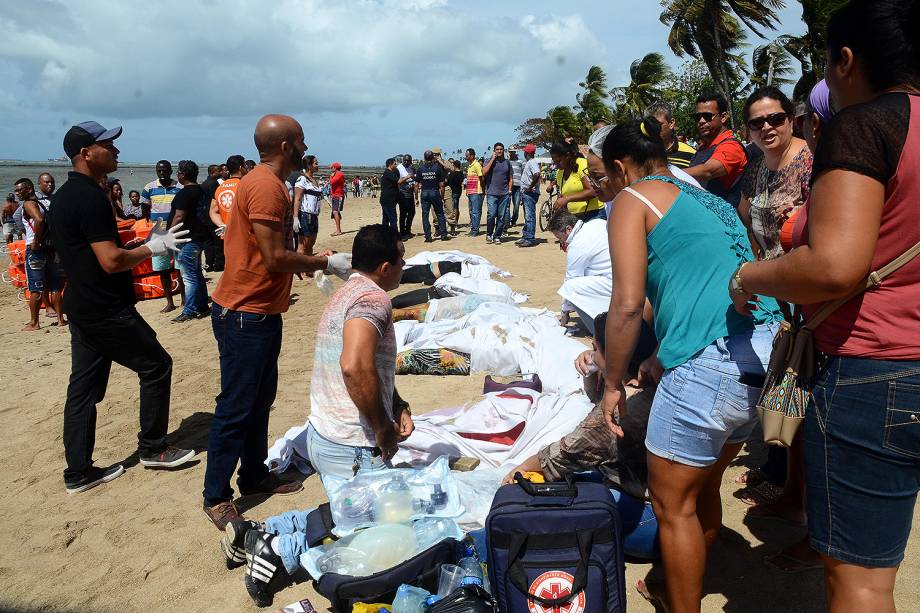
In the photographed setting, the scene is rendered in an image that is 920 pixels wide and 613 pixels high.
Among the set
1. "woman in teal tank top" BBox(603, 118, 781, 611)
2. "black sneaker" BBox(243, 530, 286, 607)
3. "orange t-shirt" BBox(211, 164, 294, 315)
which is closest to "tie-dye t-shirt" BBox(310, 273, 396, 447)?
"orange t-shirt" BBox(211, 164, 294, 315)

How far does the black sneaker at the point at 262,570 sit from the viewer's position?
270 centimetres

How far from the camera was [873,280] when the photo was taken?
1491 millimetres

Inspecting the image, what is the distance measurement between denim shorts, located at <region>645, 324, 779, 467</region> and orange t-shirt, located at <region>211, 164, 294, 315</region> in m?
2.08

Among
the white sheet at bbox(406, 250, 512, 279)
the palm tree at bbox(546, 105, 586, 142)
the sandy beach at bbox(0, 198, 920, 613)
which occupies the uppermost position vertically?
the palm tree at bbox(546, 105, 586, 142)

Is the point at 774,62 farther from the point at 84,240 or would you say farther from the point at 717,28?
the point at 84,240

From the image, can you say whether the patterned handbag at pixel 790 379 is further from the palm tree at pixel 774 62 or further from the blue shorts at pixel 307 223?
the palm tree at pixel 774 62

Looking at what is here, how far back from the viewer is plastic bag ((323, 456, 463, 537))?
279 cm

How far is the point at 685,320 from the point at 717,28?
97.8 ft

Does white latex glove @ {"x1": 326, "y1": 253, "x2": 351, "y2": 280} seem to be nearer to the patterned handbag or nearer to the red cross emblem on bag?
the red cross emblem on bag

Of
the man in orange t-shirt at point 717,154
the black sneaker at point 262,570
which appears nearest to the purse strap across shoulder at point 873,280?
the black sneaker at point 262,570

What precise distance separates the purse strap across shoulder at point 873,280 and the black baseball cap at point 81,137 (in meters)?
3.87

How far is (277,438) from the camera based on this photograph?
448 cm

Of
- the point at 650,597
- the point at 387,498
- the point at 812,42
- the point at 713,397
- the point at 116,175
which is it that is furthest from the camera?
the point at 116,175

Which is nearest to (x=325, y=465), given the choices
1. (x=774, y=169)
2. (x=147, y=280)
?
(x=774, y=169)
